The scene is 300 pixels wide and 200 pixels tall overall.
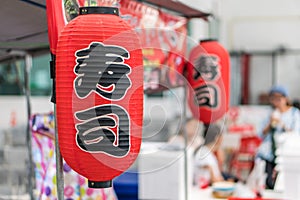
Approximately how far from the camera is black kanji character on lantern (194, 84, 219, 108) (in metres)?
2.20

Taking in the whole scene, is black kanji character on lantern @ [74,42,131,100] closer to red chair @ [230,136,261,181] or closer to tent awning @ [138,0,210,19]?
tent awning @ [138,0,210,19]

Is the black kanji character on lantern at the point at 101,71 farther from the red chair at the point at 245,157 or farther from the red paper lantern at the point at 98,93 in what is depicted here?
the red chair at the point at 245,157

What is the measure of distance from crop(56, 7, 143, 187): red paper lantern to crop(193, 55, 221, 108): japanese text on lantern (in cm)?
106

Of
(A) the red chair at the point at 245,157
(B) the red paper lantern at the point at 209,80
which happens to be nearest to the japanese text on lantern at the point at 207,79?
(B) the red paper lantern at the point at 209,80

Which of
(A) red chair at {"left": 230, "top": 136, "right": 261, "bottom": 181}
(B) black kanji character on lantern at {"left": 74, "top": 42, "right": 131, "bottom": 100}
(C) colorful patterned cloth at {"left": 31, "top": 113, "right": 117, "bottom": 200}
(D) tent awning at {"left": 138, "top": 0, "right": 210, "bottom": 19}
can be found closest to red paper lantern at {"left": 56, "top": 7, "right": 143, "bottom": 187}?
(B) black kanji character on lantern at {"left": 74, "top": 42, "right": 131, "bottom": 100}

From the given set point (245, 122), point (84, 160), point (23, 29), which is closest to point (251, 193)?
point (23, 29)

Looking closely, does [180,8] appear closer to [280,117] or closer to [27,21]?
[27,21]

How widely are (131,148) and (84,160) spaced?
0.12m

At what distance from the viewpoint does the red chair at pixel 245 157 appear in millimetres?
4411

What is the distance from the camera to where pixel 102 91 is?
3.63 ft

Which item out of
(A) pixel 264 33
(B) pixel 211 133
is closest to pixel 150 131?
(B) pixel 211 133

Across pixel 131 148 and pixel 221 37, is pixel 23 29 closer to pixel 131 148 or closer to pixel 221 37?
pixel 131 148

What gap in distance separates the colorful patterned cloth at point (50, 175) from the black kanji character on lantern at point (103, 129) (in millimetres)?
721

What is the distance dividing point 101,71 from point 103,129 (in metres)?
0.14
